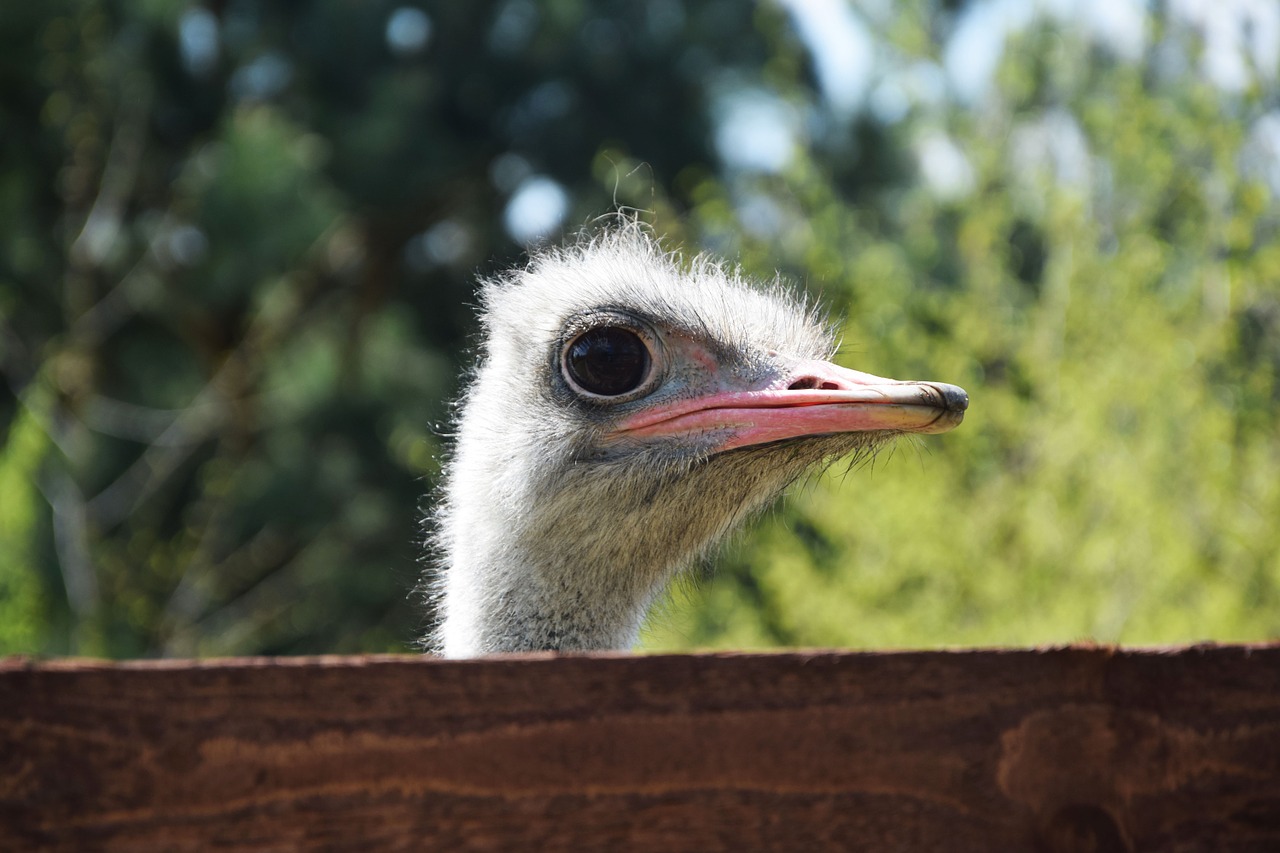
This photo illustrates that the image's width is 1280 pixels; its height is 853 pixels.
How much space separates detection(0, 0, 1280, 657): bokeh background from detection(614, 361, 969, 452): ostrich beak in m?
0.55

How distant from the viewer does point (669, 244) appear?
4.86 m

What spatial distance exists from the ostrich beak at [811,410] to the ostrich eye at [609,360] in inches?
2.7

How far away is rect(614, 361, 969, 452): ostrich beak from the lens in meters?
2.08

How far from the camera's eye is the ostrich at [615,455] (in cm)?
259

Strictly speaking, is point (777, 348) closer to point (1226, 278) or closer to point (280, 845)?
point (280, 845)

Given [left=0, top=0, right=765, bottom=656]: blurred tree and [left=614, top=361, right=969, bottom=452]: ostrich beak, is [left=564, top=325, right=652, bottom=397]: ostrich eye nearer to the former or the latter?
[left=614, top=361, right=969, bottom=452]: ostrich beak

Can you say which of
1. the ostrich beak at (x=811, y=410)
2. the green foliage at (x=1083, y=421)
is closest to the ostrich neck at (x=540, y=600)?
the ostrich beak at (x=811, y=410)

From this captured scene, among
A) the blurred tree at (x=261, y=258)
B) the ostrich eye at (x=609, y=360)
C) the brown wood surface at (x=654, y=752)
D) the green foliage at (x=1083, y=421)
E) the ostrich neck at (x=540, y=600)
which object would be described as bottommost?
the brown wood surface at (x=654, y=752)

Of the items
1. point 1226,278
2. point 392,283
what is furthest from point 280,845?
point 392,283

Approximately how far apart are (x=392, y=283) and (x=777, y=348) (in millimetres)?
11773

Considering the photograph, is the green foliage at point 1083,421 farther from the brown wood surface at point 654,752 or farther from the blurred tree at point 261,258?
the blurred tree at point 261,258

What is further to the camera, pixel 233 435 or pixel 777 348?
pixel 233 435

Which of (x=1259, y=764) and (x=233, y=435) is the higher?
(x=233, y=435)

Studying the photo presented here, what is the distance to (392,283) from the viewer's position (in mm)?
14102
